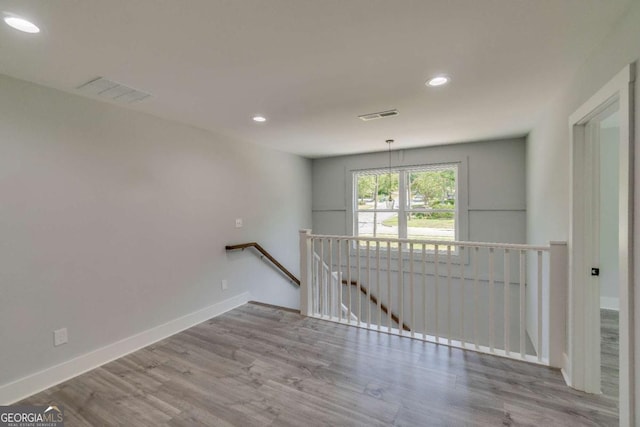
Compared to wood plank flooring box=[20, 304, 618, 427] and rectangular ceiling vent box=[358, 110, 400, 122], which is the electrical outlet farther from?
rectangular ceiling vent box=[358, 110, 400, 122]

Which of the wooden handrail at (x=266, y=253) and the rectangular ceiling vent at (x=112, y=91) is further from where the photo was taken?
the wooden handrail at (x=266, y=253)

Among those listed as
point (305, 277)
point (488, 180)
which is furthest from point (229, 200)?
point (488, 180)

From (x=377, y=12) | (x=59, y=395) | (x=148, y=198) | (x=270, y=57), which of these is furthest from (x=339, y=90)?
(x=59, y=395)

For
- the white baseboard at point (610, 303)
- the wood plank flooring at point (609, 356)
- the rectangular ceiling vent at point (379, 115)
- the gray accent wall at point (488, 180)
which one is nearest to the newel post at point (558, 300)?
the wood plank flooring at point (609, 356)

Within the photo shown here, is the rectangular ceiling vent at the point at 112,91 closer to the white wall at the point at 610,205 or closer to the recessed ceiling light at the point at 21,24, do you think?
the recessed ceiling light at the point at 21,24

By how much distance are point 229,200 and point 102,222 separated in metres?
1.47

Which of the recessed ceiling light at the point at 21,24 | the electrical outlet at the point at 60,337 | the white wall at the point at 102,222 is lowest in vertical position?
the electrical outlet at the point at 60,337

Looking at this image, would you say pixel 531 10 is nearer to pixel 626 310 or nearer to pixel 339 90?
pixel 339 90

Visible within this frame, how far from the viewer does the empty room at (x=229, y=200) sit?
4.78 ft

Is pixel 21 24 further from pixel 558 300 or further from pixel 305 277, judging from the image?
pixel 558 300

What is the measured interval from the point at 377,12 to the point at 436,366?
2449mm

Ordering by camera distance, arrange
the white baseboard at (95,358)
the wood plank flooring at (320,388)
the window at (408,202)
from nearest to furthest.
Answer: the wood plank flooring at (320,388)
the white baseboard at (95,358)
the window at (408,202)

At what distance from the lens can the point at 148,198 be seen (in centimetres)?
288

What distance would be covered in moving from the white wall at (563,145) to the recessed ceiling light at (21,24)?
287 cm
